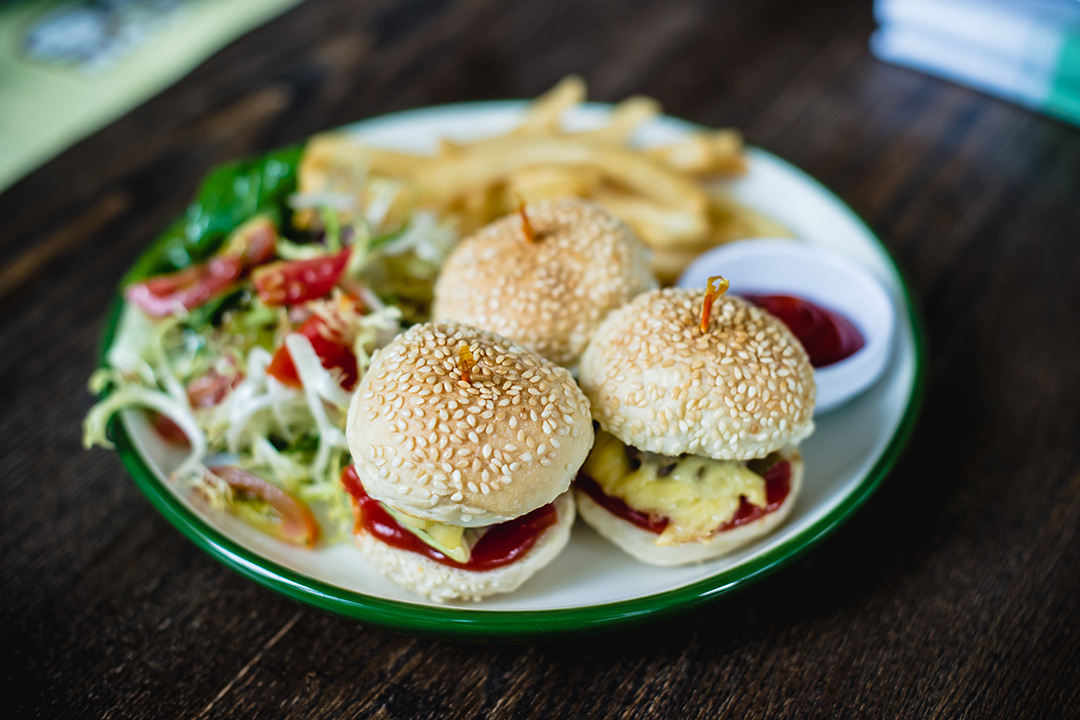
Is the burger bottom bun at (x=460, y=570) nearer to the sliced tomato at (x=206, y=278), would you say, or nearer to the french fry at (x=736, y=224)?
the sliced tomato at (x=206, y=278)

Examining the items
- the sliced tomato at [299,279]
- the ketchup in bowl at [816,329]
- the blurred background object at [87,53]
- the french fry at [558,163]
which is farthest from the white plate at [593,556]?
the blurred background object at [87,53]

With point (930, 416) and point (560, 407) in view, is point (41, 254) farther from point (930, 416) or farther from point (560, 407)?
point (930, 416)

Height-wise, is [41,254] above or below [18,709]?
above

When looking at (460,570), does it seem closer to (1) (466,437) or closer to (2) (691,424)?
(1) (466,437)

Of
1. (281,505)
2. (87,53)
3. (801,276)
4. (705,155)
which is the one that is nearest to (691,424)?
(801,276)

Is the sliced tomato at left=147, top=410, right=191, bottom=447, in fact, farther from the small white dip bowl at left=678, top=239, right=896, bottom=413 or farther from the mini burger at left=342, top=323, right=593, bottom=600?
the small white dip bowl at left=678, top=239, right=896, bottom=413

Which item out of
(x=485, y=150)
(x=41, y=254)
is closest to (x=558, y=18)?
(x=485, y=150)

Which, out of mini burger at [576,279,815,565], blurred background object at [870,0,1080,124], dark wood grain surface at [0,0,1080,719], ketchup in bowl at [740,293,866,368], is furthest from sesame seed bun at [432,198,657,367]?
blurred background object at [870,0,1080,124]
